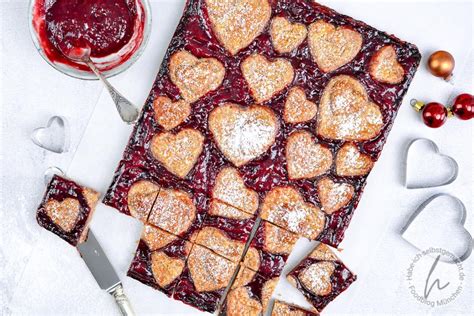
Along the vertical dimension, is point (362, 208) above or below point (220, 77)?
below

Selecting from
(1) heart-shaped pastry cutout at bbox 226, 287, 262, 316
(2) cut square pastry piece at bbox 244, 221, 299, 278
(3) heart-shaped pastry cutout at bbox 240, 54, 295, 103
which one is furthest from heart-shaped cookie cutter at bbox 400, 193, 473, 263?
(3) heart-shaped pastry cutout at bbox 240, 54, 295, 103

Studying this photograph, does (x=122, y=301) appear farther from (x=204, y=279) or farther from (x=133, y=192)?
(x=133, y=192)

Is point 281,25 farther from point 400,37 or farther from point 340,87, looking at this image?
point 400,37

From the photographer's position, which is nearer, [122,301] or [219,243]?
[219,243]

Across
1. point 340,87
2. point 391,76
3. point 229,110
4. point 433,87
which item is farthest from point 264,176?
point 433,87

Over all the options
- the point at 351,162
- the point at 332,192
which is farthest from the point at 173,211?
the point at 351,162

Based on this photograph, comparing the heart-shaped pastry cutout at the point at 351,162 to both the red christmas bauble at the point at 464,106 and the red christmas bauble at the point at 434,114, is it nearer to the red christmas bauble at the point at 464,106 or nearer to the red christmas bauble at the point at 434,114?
the red christmas bauble at the point at 434,114
